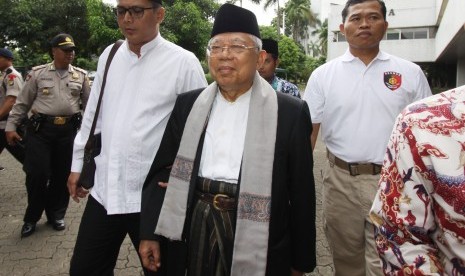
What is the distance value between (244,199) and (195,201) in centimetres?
29

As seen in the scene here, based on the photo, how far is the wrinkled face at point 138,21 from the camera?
2.34 metres

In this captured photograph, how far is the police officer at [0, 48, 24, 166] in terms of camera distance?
16.4ft

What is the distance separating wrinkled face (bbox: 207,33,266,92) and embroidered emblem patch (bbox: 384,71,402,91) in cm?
113

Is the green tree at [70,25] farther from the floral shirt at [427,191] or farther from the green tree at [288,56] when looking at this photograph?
the floral shirt at [427,191]

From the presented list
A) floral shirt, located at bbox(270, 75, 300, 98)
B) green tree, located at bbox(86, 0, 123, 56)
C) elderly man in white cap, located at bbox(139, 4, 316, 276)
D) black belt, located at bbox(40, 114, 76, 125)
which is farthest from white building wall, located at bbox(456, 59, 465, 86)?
elderly man in white cap, located at bbox(139, 4, 316, 276)

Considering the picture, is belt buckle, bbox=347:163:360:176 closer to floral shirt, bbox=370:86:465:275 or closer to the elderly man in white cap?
the elderly man in white cap

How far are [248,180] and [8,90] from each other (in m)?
4.40

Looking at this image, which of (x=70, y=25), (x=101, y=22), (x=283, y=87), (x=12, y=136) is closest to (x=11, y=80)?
(x=12, y=136)

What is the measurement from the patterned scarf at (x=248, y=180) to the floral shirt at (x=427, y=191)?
0.71 meters

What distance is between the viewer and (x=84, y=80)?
14.8 feet

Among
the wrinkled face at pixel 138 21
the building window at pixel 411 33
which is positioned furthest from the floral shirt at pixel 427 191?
the building window at pixel 411 33

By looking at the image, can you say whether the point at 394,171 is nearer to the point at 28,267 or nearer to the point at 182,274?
the point at 182,274

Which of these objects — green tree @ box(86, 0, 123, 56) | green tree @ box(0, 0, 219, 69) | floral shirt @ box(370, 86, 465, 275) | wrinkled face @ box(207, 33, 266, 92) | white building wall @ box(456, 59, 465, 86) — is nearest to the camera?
floral shirt @ box(370, 86, 465, 275)

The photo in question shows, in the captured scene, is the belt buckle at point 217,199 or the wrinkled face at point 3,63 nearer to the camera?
the belt buckle at point 217,199
